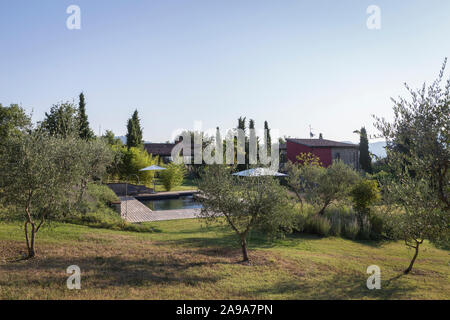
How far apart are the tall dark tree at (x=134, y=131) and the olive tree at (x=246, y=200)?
1154 inches

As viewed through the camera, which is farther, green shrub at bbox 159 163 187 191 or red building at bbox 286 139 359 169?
red building at bbox 286 139 359 169

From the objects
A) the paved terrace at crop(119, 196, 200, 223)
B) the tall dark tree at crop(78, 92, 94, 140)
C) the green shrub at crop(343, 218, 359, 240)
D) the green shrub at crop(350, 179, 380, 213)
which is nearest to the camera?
the green shrub at crop(343, 218, 359, 240)

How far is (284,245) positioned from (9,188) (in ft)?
30.5

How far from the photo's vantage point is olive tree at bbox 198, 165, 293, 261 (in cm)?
831

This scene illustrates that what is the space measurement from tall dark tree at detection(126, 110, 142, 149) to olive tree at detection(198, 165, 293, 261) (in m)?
29.3

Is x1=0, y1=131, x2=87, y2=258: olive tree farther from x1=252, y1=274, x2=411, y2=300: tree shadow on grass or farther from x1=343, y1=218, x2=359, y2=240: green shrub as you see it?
x1=343, y1=218, x2=359, y2=240: green shrub

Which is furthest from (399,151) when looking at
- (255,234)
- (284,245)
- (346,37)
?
(255,234)

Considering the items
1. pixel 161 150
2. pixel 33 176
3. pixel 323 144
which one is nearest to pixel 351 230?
pixel 33 176

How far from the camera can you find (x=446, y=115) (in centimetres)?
592

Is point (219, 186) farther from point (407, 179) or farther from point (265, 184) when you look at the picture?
point (407, 179)

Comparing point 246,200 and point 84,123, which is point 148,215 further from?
point 84,123

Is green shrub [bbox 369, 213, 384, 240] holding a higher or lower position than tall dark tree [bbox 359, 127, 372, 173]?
lower

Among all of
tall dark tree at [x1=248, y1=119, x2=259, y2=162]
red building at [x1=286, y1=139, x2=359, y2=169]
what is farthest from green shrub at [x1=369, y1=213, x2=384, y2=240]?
tall dark tree at [x1=248, y1=119, x2=259, y2=162]

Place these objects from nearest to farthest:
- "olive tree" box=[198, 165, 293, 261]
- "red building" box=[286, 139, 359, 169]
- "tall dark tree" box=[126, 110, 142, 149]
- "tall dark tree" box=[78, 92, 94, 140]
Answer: "olive tree" box=[198, 165, 293, 261], "tall dark tree" box=[78, 92, 94, 140], "red building" box=[286, 139, 359, 169], "tall dark tree" box=[126, 110, 142, 149]
